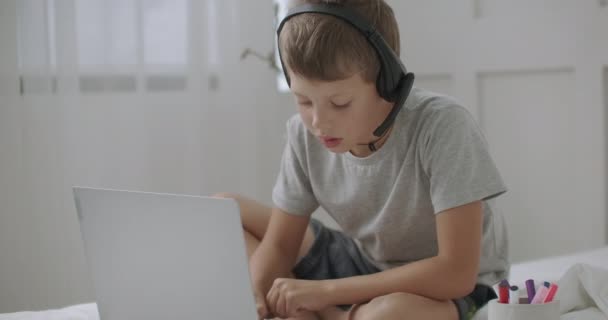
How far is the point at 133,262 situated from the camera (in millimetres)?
969

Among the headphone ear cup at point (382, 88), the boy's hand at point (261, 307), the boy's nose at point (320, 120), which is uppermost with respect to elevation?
the headphone ear cup at point (382, 88)

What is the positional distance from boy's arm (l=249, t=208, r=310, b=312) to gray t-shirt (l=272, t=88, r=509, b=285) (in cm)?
2

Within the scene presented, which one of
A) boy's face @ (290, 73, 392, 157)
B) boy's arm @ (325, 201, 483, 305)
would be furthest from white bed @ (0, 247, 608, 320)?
boy's face @ (290, 73, 392, 157)

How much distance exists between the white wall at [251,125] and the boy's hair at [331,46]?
3.21 feet

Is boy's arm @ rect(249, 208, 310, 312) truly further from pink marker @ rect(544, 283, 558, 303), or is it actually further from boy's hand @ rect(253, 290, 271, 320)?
pink marker @ rect(544, 283, 558, 303)

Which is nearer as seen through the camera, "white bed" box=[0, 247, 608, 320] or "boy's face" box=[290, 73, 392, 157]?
"boy's face" box=[290, 73, 392, 157]

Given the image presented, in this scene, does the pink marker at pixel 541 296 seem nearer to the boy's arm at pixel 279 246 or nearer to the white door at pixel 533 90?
the boy's arm at pixel 279 246

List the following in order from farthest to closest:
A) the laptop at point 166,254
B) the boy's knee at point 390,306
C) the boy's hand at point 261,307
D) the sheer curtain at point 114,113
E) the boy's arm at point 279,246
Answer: the sheer curtain at point 114,113
the boy's arm at point 279,246
the boy's hand at point 261,307
the boy's knee at point 390,306
the laptop at point 166,254

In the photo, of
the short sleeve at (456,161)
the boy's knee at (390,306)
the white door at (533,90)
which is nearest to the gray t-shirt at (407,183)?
the short sleeve at (456,161)

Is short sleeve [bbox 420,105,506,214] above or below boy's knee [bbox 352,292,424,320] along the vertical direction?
above

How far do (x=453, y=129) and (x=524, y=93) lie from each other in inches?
38.7

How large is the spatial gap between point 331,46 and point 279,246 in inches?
16.5

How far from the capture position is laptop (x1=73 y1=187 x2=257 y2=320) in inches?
35.4

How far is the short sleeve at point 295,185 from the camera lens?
1.32 metres
